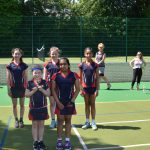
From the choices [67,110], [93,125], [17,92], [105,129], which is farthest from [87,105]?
[67,110]

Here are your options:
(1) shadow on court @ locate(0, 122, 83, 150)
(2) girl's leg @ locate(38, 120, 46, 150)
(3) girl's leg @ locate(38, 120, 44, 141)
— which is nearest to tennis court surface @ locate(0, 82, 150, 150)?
(1) shadow on court @ locate(0, 122, 83, 150)

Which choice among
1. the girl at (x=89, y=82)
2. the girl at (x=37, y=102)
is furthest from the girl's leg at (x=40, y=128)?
the girl at (x=89, y=82)

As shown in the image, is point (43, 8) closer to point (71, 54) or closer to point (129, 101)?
point (71, 54)

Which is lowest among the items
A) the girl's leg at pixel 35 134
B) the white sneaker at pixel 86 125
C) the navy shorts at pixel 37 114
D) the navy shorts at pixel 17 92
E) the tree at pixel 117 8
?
the white sneaker at pixel 86 125

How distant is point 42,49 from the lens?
71.3 ft

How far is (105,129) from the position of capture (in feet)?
30.6

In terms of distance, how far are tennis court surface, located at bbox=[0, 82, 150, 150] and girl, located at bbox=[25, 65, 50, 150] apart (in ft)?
1.14

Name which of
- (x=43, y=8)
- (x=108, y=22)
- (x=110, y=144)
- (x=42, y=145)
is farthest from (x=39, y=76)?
(x=43, y=8)

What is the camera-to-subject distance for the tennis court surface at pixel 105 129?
26.3 feet

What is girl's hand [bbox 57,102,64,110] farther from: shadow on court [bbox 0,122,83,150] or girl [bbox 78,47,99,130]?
girl [bbox 78,47,99,130]

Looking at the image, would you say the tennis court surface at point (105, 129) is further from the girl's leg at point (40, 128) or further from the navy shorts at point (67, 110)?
the navy shorts at point (67, 110)

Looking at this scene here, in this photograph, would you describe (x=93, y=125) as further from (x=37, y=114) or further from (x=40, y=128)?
(x=37, y=114)

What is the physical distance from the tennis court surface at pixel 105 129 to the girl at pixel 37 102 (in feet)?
1.14

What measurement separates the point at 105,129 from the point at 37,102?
2.34m
